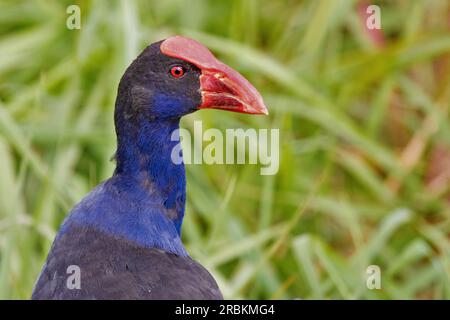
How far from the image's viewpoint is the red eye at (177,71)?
2.90 m

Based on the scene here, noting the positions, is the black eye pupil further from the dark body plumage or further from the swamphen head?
the dark body plumage

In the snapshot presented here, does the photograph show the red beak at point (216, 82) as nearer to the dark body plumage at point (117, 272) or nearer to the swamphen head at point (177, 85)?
the swamphen head at point (177, 85)

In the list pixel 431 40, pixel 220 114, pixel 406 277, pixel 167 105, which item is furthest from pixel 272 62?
pixel 167 105

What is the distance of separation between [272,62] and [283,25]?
78 cm

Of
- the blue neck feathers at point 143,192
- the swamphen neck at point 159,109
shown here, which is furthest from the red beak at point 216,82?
the blue neck feathers at point 143,192

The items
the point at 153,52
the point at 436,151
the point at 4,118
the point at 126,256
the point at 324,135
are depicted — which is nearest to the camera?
the point at 126,256

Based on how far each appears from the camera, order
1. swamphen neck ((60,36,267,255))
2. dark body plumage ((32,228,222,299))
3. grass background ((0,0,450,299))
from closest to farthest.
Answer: dark body plumage ((32,228,222,299)) → swamphen neck ((60,36,267,255)) → grass background ((0,0,450,299))

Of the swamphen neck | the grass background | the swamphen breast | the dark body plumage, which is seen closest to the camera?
the dark body plumage

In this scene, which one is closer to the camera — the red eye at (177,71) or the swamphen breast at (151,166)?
the swamphen breast at (151,166)

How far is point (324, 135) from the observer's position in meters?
4.48

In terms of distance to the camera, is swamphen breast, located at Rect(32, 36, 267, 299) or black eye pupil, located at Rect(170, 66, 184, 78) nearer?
swamphen breast, located at Rect(32, 36, 267, 299)

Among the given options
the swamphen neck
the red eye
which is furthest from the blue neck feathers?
the red eye

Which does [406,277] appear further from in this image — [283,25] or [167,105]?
[167,105]

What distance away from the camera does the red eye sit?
2897 mm
